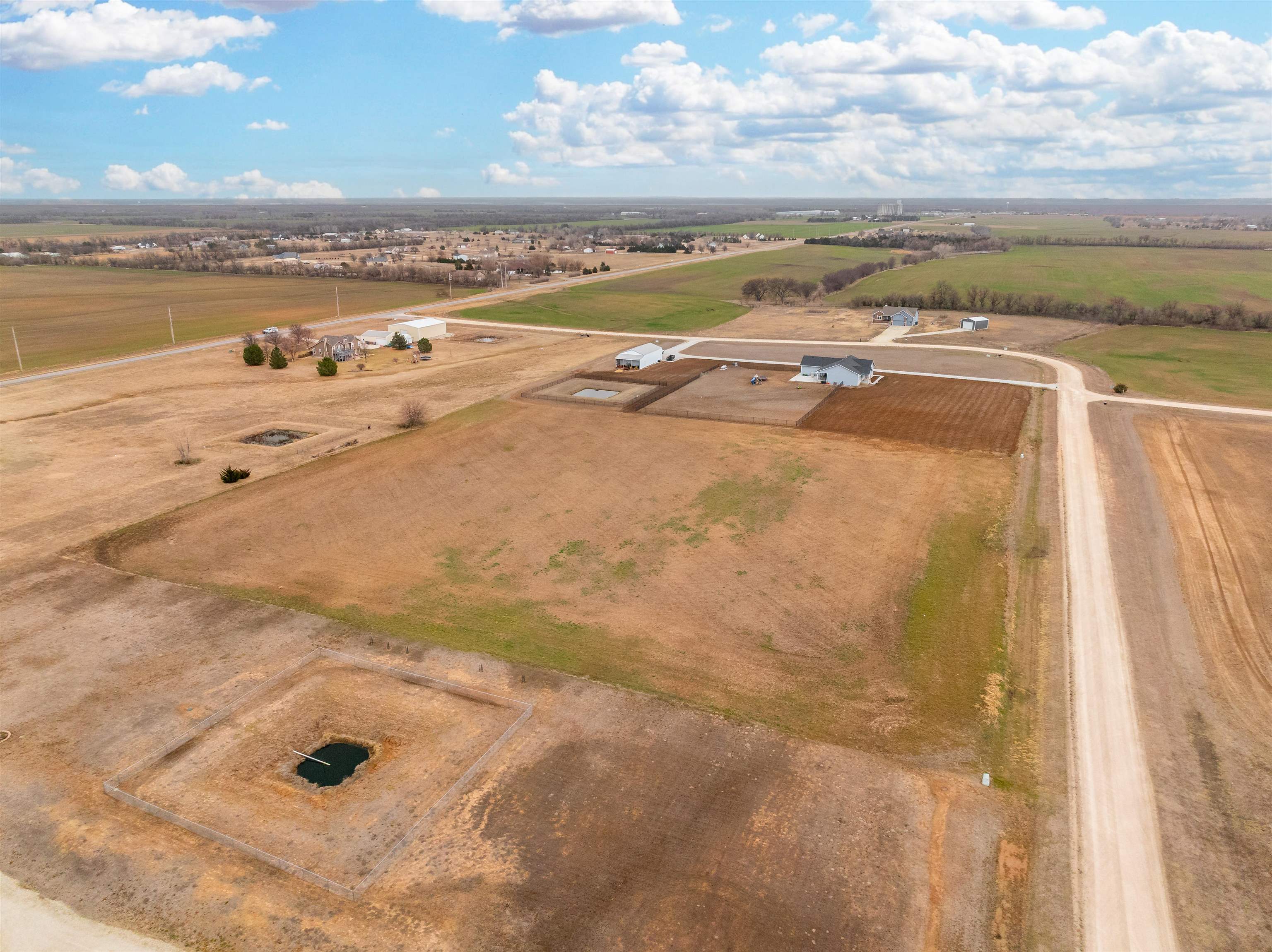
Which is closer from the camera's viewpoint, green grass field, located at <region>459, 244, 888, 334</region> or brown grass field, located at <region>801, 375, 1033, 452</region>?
brown grass field, located at <region>801, 375, 1033, 452</region>

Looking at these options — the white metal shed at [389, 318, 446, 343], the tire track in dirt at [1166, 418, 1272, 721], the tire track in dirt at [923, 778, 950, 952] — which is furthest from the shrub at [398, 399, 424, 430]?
the tire track in dirt at [1166, 418, 1272, 721]

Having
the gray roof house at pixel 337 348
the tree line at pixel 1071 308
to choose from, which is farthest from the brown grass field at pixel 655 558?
the tree line at pixel 1071 308

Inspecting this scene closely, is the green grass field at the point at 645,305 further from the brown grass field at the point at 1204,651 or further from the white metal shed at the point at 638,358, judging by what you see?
the brown grass field at the point at 1204,651

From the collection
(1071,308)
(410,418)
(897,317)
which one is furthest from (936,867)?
(1071,308)

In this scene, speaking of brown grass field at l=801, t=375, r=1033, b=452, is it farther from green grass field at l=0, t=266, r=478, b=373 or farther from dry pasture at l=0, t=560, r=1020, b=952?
green grass field at l=0, t=266, r=478, b=373

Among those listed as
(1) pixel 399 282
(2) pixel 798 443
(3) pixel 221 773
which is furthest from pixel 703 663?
(1) pixel 399 282

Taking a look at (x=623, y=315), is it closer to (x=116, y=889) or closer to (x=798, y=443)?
(x=798, y=443)

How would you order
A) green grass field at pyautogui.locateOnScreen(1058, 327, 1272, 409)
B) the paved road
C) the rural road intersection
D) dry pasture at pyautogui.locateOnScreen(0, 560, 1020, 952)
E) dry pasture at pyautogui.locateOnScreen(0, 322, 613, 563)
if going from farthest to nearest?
the paved road
green grass field at pyautogui.locateOnScreen(1058, 327, 1272, 409)
dry pasture at pyautogui.locateOnScreen(0, 322, 613, 563)
the rural road intersection
dry pasture at pyautogui.locateOnScreen(0, 560, 1020, 952)
